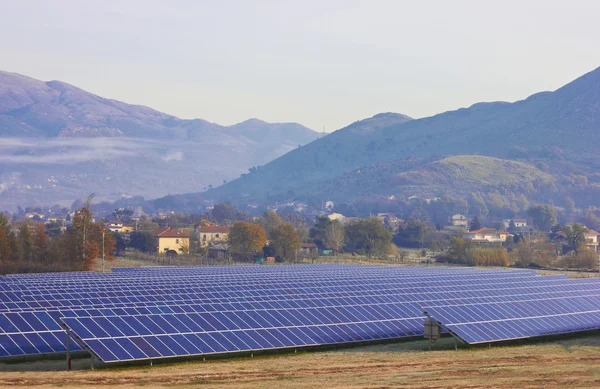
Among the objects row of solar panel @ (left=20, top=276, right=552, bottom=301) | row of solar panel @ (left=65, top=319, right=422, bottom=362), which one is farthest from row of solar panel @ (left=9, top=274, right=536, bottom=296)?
row of solar panel @ (left=65, top=319, right=422, bottom=362)

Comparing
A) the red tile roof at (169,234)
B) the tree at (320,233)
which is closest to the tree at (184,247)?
the red tile roof at (169,234)

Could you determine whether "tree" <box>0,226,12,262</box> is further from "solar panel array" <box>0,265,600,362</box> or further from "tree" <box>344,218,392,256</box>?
Answer: "tree" <box>344,218,392,256</box>

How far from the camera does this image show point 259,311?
43.7 metres

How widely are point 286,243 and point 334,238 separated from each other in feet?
63.4

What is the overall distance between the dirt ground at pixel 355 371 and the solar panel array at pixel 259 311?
97cm

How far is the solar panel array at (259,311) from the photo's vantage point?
3738 centimetres

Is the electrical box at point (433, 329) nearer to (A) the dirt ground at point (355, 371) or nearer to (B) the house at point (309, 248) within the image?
(A) the dirt ground at point (355, 371)

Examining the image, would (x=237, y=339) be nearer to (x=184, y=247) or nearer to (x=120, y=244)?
(x=184, y=247)

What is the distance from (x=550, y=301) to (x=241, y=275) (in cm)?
2362

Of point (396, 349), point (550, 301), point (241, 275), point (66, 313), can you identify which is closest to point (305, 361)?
point (396, 349)

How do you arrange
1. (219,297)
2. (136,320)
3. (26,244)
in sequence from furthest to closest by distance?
(26,244) < (219,297) < (136,320)

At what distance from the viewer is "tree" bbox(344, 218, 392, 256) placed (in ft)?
430

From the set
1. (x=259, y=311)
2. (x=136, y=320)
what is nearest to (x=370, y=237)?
(x=259, y=311)

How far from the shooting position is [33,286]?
5556 cm
